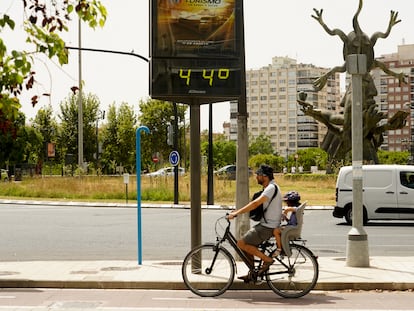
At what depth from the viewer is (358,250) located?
1280cm

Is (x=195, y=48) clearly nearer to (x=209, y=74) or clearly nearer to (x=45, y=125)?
(x=209, y=74)

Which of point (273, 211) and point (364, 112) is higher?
point (364, 112)

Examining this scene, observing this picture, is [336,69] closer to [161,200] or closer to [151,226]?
[161,200]

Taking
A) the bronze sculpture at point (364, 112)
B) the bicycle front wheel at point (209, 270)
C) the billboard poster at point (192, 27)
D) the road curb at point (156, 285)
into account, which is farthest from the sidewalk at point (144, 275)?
the bronze sculpture at point (364, 112)

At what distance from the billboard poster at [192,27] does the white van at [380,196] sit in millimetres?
12956

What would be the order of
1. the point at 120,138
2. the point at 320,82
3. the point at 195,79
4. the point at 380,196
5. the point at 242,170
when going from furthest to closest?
A: the point at 120,138
the point at 320,82
the point at 380,196
the point at 242,170
the point at 195,79

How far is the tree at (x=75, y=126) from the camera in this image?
79.7 meters

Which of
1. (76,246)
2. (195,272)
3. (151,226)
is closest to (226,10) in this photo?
(195,272)

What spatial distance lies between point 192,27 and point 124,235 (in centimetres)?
1002

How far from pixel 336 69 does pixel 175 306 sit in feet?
121

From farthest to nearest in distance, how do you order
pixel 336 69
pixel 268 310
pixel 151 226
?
pixel 336 69, pixel 151 226, pixel 268 310

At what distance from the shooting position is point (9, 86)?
320 inches

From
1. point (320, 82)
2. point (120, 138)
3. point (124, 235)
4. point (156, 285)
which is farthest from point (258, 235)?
point (120, 138)

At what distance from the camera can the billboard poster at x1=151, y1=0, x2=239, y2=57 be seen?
38.7ft
